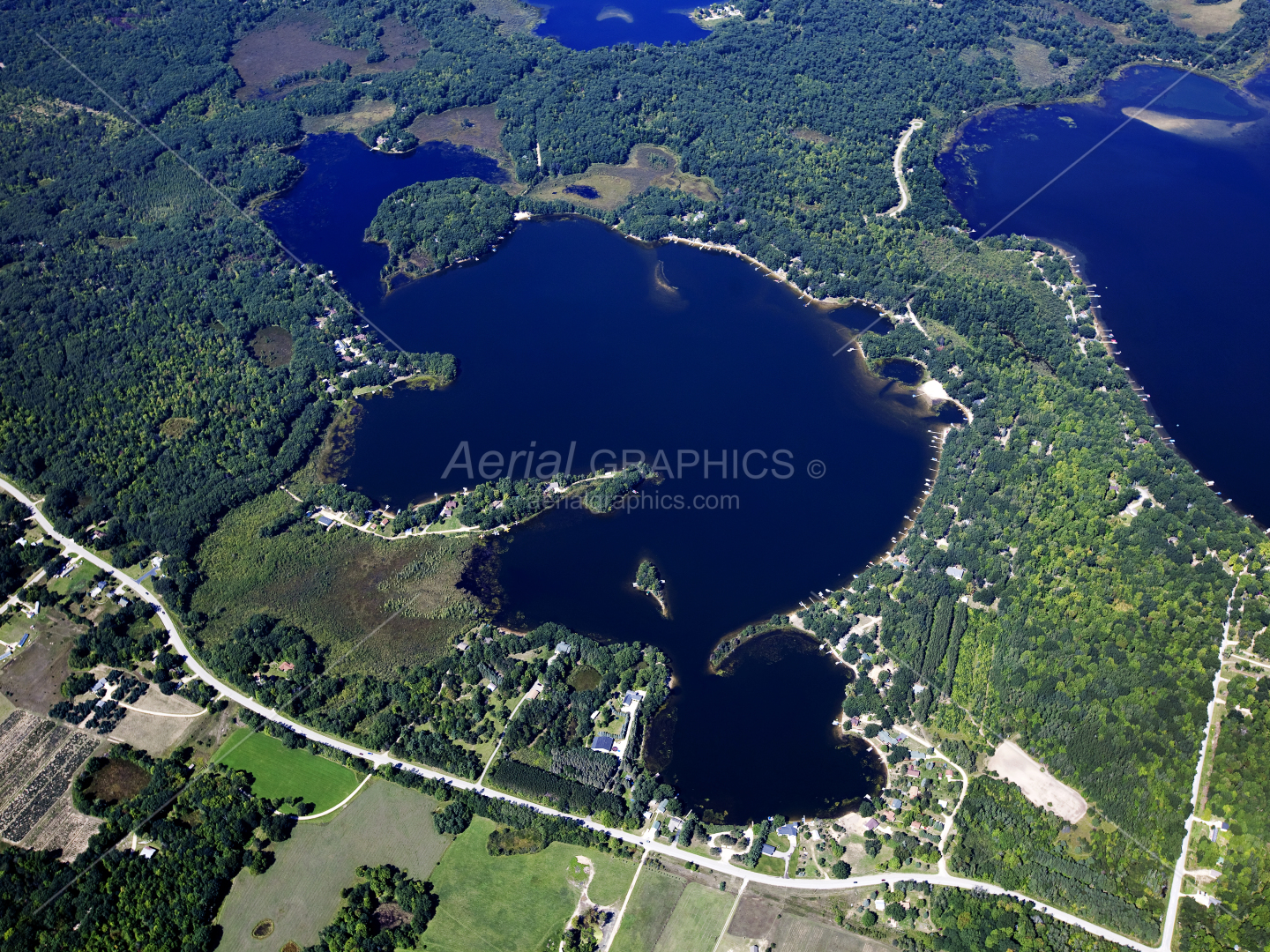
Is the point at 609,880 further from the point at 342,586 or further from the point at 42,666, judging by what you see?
the point at 42,666

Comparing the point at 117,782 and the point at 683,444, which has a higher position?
the point at 683,444

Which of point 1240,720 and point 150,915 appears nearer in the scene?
point 150,915

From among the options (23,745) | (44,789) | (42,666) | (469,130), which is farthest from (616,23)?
(44,789)

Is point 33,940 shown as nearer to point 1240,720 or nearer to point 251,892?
point 251,892

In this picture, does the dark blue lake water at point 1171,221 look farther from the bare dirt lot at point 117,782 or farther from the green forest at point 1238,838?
the bare dirt lot at point 117,782

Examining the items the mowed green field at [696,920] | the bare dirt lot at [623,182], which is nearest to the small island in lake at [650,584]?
the mowed green field at [696,920]

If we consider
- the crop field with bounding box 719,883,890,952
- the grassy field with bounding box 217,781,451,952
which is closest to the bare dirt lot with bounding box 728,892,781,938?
the crop field with bounding box 719,883,890,952

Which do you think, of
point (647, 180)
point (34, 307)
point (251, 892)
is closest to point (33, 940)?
point (251, 892)
